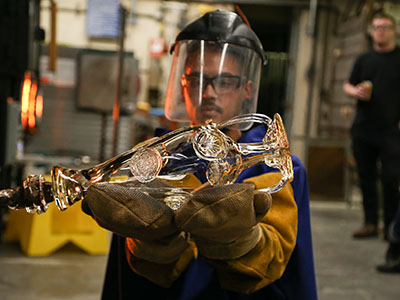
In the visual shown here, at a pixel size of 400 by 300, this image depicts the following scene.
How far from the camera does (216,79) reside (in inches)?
52.3

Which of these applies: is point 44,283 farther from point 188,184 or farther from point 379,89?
point 379,89

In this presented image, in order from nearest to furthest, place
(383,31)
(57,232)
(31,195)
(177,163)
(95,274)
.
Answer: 1. (31,195)
2. (177,163)
3. (95,274)
4. (57,232)
5. (383,31)

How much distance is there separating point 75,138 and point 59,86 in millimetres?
868

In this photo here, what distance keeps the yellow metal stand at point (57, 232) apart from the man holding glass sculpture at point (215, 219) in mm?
2354

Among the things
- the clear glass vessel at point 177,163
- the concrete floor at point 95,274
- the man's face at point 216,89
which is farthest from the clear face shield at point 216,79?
the concrete floor at point 95,274

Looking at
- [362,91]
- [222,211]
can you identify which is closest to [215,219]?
[222,211]

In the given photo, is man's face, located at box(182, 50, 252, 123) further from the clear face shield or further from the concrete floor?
the concrete floor

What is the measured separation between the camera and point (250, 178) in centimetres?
120

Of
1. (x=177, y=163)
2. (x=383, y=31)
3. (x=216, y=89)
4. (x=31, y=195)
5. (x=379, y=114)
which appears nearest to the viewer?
(x=31, y=195)

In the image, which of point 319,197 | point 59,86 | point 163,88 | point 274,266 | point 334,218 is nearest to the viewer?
point 274,266

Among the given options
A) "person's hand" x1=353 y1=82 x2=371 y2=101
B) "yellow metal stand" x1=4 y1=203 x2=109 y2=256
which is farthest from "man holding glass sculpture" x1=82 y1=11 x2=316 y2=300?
"person's hand" x1=353 y1=82 x2=371 y2=101

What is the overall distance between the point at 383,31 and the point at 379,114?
0.71 metres

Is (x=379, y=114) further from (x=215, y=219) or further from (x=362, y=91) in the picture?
(x=215, y=219)

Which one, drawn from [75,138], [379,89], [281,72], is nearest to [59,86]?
[75,138]
